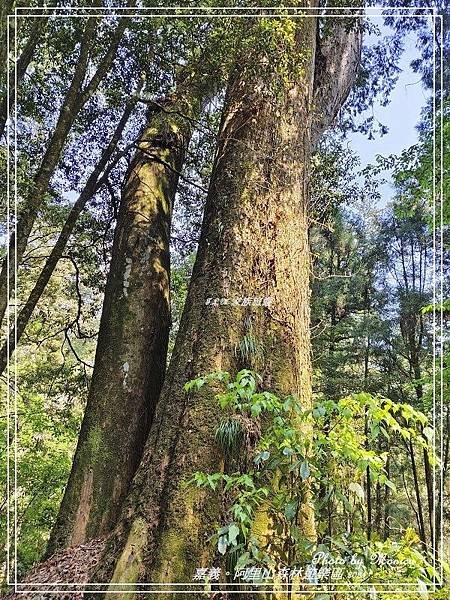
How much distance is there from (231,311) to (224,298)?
2.7 inches

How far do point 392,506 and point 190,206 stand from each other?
249 centimetres

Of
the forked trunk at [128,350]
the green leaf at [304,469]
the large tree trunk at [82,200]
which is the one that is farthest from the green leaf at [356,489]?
the large tree trunk at [82,200]

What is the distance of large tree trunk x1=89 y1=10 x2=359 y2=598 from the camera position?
155cm

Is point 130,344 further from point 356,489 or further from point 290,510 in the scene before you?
point 356,489

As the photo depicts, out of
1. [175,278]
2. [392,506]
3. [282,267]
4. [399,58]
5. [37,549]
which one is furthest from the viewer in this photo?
[175,278]

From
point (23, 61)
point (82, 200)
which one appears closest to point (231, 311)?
point (82, 200)

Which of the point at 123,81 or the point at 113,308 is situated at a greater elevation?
the point at 123,81

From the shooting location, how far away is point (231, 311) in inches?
74.8

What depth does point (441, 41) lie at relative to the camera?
2.29 metres

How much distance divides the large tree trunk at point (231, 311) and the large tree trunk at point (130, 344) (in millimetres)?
530

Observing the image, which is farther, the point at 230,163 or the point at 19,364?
the point at 19,364

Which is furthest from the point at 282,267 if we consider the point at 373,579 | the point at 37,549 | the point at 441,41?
the point at 37,549

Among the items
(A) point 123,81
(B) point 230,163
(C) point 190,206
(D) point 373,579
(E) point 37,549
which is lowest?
(E) point 37,549

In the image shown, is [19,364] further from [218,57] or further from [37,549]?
[218,57]
